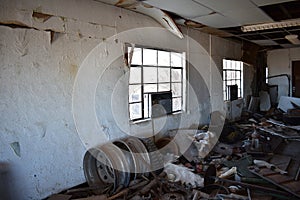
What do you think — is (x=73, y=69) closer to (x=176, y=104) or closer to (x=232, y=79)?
(x=176, y=104)

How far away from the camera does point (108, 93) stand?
3.77 meters

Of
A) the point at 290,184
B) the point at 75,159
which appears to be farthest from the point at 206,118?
the point at 75,159

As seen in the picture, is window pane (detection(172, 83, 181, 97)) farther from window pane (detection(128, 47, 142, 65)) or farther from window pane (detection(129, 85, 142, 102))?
window pane (detection(128, 47, 142, 65))

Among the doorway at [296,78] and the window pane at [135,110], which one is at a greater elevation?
the doorway at [296,78]

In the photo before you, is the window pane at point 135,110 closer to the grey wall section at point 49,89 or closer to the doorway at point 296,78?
the grey wall section at point 49,89

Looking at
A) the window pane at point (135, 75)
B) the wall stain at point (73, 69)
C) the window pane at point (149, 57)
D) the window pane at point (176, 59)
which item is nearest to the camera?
the wall stain at point (73, 69)

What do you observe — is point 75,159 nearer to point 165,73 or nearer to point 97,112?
point 97,112

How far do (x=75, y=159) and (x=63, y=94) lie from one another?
0.86 meters

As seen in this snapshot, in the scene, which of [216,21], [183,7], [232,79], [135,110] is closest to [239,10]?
[216,21]

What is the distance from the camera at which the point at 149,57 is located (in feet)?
15.1

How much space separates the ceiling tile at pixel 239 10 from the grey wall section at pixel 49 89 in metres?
1.35

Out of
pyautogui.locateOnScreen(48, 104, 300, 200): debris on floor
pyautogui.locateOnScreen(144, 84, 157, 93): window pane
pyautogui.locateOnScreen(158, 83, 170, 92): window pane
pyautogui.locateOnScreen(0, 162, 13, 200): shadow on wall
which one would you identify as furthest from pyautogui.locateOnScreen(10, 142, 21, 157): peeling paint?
pyautogui.locateOnScreen(158, 83, 170, 92): window pane

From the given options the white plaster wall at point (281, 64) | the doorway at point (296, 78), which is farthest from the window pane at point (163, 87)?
the doorway at point (296, 78)

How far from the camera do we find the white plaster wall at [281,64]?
9.75m
